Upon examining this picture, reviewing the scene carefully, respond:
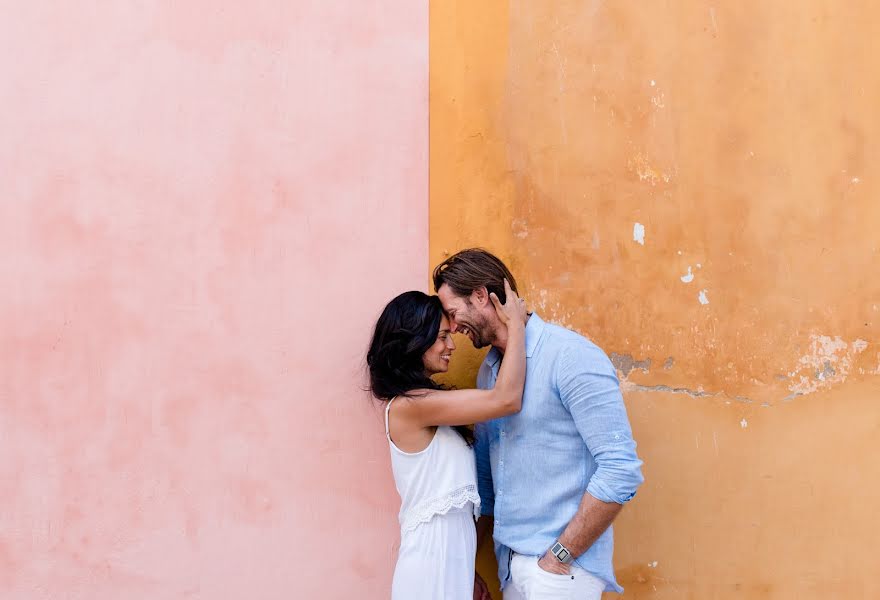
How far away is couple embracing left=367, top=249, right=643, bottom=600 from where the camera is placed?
2.90m

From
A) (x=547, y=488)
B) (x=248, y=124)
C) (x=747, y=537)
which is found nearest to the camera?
(x=547, y=488)

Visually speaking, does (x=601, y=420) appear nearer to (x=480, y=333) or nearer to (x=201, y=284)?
(x=480, y=333)

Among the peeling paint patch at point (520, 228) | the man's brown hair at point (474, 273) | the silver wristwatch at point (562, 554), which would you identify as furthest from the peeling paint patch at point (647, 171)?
the silver wristwatch at point (562, 554)

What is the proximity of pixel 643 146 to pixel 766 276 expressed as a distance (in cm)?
63

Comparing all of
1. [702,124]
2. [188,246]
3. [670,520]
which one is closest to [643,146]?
[702,124]

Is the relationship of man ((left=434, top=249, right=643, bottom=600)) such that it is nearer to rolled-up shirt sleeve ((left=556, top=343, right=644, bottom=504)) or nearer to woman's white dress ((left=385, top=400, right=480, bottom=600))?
rolled-up shirt sleeve ((left=556, top=343, right=644, bottom=504))

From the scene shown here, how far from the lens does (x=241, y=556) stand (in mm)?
3457

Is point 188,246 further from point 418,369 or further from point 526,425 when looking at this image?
point 526,425

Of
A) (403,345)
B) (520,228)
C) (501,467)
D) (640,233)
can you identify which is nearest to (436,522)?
(501,467)

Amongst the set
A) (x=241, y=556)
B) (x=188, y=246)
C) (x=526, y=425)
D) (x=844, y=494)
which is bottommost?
(x=241, y=556)

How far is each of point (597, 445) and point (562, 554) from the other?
1.20ft

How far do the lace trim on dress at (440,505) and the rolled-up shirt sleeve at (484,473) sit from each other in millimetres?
240

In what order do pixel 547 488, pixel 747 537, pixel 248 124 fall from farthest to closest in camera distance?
pixel 248 124 → pixel 747 537 → pixel 547 488

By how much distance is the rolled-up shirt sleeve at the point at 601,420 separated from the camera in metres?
2.83
